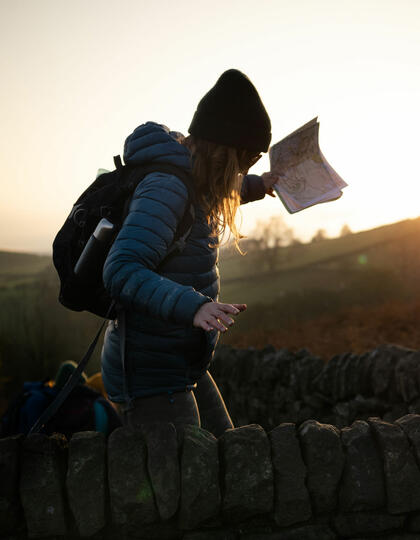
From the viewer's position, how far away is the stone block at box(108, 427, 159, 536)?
5.73 ft

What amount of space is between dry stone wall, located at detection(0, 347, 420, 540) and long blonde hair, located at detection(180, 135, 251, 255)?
3.12 ft

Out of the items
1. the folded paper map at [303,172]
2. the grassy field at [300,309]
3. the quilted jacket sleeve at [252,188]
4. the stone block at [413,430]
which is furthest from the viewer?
the grassy field at [300,309]

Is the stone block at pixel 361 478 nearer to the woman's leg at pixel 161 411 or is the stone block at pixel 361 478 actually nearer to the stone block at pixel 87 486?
the woman's leg at pixel 161 411

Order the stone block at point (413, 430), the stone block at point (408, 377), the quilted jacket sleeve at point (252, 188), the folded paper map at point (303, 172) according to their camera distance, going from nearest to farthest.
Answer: the stone block at point (413, 430)
the folded paper map at point (303, 172)
the quilted jacket sleeve at point (252, 188)
the stone block at point (408, 377)

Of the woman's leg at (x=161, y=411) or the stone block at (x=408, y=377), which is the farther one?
the stone block at (x=408, y=377)

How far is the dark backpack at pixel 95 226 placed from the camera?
1859 mm

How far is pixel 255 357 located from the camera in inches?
257

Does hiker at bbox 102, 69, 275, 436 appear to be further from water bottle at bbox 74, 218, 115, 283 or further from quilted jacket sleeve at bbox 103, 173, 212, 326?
water bottle at bbox 74, 218, 115, 283

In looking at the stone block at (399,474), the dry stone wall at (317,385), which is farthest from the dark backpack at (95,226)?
the dry stone wall at (317,385)

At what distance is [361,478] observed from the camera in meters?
1.89

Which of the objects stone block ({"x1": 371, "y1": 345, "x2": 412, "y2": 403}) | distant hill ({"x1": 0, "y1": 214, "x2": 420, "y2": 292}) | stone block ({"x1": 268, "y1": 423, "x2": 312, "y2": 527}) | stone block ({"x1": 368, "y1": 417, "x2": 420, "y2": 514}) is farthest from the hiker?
distant hill ({"x1": 0, "y1": 214, "x2": 420, "y2": 292})

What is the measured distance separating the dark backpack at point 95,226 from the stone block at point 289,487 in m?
0.92

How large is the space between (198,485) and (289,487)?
37cm

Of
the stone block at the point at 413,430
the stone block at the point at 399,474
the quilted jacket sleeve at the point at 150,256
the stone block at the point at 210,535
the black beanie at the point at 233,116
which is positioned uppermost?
the black beanie at the point at 233,116
